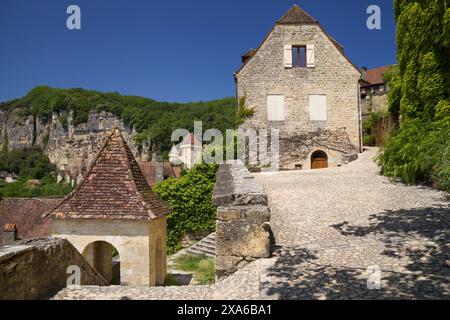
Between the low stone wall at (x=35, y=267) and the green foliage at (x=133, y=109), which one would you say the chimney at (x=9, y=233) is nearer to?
the low stone wall at (x=35, y=267)

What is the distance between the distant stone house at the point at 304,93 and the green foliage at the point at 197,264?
363 inches

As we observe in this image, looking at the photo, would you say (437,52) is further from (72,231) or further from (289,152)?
(72,231)

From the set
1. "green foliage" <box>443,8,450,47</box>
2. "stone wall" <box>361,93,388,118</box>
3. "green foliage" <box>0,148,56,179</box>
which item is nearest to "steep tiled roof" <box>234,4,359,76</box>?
"green foliage" <box>443,8,450,47</box>

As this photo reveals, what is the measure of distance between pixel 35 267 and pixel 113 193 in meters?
4.36

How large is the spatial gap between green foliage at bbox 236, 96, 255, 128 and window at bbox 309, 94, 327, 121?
3361mm

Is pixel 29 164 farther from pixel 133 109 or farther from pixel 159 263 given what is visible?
pixel 159 263

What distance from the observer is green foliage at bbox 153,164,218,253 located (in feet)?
51.2

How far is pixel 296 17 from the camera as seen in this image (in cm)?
2023

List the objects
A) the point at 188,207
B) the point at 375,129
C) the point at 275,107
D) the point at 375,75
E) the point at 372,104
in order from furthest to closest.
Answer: the point at 375,75
the point at 372,104
the point at 375,129
the point at 275,107
the point at 188,207

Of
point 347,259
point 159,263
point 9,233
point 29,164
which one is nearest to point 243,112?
point 159,263

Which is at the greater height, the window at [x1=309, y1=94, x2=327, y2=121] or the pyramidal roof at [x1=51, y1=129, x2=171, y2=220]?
the window at [x1=309, y1=94, x2=327, y2=121]

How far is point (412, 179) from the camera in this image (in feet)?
30.4

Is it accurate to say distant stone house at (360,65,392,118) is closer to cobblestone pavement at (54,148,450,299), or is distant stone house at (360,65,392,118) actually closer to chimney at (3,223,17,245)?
cobblestone pavement at (54,148,450,299)

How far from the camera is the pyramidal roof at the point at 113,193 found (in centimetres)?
778
